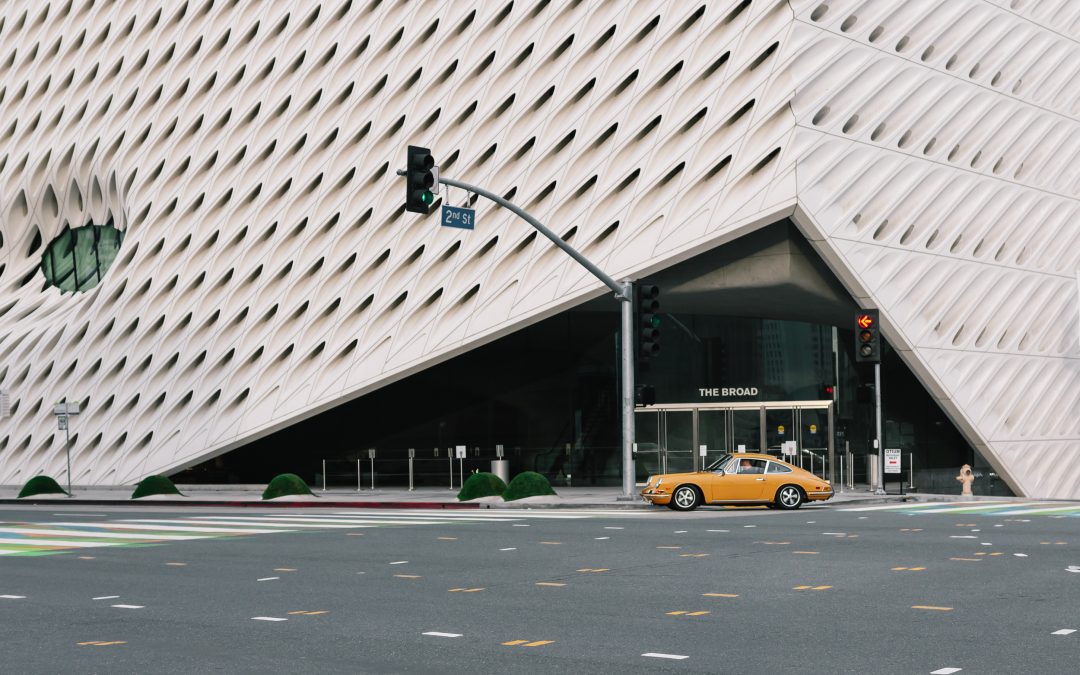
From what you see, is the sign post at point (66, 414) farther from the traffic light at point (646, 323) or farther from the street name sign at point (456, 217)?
the street name sign at point (456, 217)

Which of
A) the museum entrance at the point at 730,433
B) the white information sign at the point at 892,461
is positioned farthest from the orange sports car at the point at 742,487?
the museum entrance at the point at 730,433

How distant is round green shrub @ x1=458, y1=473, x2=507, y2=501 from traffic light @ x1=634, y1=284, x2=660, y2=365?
4859 millimetres

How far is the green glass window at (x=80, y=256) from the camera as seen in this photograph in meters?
50.5

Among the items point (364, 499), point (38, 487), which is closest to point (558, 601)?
point (364, 499)

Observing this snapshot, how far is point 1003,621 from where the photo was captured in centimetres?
980

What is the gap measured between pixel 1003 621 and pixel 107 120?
43486 mm

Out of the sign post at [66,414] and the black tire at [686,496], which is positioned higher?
the sign post at [66,414]

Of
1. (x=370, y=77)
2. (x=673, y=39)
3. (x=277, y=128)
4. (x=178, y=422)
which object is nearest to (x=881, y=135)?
(x=673, y=39)

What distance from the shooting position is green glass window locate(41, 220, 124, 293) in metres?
50.5

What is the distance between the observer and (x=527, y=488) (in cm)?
2900

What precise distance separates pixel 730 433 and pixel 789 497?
13.8 meters

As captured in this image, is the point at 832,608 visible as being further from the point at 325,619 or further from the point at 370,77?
the point at 370,77

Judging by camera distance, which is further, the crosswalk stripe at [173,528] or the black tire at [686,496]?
the black tire at [686,496]

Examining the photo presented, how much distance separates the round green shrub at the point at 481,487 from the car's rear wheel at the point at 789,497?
720 centimetres
